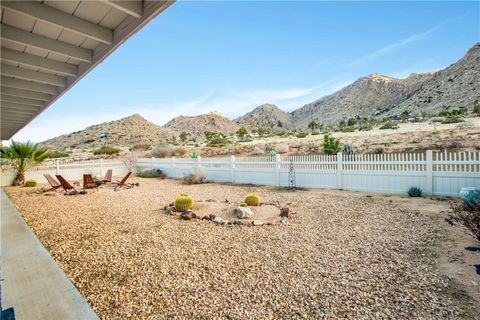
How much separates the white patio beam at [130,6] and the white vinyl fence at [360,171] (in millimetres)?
8731

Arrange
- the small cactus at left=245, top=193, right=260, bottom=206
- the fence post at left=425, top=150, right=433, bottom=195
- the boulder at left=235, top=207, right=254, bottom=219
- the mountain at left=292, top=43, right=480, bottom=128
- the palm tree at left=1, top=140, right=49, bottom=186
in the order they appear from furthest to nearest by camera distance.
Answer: the mountain at left=292, top=43, right=480, bottom=128 < the palm tree at left=1, top=140, right=49, bottom=186 < the fence post at left=425, top=150, right=433, bottom=195 < the small cactus at left=245, top=193, right=260, bottom=206 < the boulder at left=235, top=207, right=254, bottom=219

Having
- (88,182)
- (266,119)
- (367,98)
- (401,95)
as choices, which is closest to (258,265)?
(88,182)

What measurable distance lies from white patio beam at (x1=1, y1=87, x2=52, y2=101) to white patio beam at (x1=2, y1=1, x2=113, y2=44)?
3.24 m

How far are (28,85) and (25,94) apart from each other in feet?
2.81

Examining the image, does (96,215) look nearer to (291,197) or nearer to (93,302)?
(93,302)

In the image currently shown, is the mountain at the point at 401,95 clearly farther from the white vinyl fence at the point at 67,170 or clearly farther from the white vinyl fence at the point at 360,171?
the white vinyl fence at the point at 67,170

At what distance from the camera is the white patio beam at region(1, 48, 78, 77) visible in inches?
150

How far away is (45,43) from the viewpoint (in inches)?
140

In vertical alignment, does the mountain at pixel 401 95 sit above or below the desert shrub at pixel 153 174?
above

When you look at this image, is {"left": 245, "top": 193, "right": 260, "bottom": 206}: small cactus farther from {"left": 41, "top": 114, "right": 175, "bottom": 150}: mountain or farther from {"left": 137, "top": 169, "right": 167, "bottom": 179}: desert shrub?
{"left": 41, "top": 114, "right": 175, "bottom": 150}: mountain

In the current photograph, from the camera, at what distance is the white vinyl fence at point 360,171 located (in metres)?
8.05

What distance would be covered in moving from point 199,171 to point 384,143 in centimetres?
1401

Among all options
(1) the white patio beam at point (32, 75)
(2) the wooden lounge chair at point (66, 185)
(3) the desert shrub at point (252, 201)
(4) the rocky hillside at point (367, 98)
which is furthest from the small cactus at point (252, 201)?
(4) the rocky hillside at point (367, 98)

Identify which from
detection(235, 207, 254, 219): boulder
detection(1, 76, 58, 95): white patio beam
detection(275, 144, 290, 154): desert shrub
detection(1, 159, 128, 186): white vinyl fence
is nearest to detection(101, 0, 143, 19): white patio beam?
detection(1, 76, 58, 95): white patio beam
